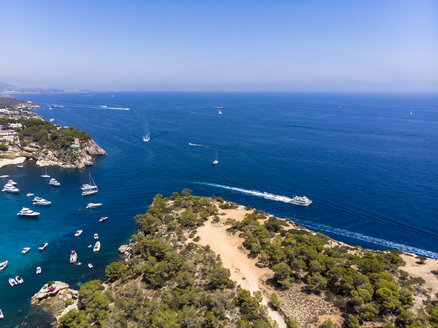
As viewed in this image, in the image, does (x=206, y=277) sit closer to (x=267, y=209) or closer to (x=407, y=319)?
(x=407, y=319)

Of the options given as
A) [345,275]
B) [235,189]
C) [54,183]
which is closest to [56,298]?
[345,275]

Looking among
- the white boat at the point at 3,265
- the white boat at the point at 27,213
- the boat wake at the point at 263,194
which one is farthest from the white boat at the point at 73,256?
the boat wake at the point at 263,194

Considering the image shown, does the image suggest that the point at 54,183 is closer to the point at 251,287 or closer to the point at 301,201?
the point at 251,287

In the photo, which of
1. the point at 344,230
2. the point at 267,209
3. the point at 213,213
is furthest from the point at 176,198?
the point at 344,230

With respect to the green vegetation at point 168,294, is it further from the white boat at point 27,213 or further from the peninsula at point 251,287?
the white boat at point 27,213

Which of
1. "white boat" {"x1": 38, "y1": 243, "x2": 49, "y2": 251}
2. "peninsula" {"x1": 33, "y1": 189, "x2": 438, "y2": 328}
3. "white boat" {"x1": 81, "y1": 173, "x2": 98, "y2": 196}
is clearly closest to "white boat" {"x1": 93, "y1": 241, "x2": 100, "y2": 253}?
"peninsula" {"x1": 33, "y1": 189, "x2": 438, "y2": 328}

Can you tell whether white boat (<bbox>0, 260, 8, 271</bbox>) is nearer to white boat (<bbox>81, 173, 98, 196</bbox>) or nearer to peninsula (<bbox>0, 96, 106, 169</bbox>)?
white boat (<bbox>81, 173, 98, 196</bbox>)
